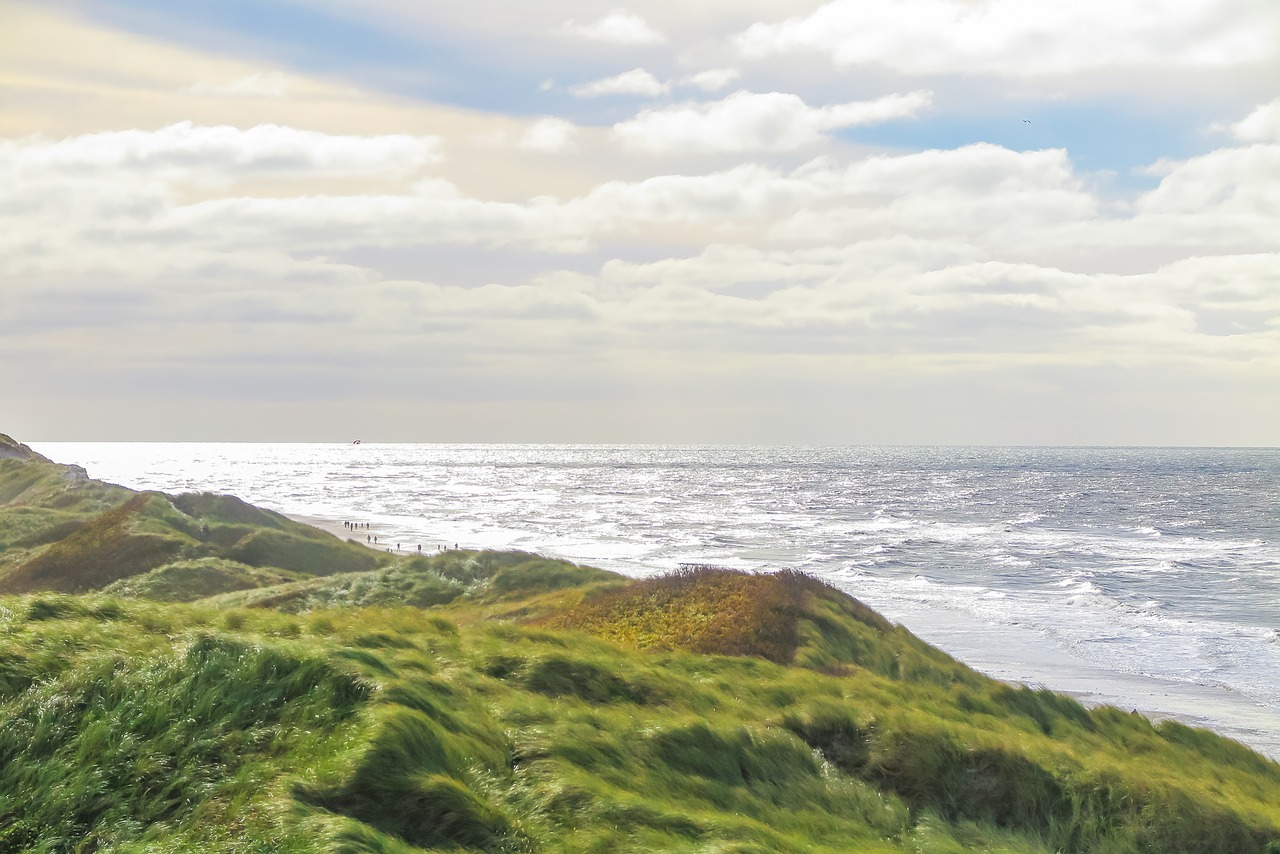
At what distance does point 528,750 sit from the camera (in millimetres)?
10148

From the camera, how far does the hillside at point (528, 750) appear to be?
27.2 feet

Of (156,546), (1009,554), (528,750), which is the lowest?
(1009,554)

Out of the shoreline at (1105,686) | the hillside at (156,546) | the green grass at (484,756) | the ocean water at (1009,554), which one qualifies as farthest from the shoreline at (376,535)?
the green grass at (484,756)

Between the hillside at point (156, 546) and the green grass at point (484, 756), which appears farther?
the hillside at point (156, 546)

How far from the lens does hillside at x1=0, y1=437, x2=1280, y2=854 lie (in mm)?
8281

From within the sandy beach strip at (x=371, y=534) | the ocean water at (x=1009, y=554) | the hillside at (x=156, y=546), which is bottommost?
the sandy beach strip at (x=371, y=534)

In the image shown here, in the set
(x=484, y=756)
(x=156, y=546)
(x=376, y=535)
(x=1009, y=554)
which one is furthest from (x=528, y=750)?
(x=376, y=535)

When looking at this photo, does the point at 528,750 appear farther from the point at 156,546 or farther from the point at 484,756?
the point at 156,546

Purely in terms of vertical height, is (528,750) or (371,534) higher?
(528,750)

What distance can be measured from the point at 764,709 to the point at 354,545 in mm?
44348

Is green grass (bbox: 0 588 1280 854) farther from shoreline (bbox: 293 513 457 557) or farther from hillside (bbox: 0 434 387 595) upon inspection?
shoreline (bbox: 293 513 457 557)

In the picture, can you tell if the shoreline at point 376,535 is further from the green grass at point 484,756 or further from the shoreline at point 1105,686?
the green grass at point 484,756

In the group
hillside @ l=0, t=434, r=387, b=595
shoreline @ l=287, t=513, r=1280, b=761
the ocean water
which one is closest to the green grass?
shoreline @ l=287, t=513, r=1280, b=761

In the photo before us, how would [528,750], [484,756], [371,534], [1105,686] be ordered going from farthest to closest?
[371,534]
[1105,686]
[528,750]
[484,756]
